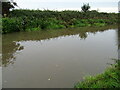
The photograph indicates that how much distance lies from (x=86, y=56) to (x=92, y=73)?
1675 mm

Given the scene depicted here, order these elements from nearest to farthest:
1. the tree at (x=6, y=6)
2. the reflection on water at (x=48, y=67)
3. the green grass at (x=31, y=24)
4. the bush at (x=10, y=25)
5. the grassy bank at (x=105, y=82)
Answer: the grassy bank at (x=105, y=82)
the reflection on water at (x=48, y=67)
the bush at (x=10, y=25)
the green grass at (x=31, y=24)
the tree at (x=6, y=6)

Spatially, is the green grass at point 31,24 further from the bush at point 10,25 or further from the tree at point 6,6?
the tree at point 6,6

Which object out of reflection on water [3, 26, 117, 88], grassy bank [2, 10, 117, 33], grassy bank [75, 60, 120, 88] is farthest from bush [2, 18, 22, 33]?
grassy bank [75, 60, 120, 88]

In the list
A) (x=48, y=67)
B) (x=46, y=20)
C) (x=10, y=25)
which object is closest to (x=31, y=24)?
(x=10, y=25)

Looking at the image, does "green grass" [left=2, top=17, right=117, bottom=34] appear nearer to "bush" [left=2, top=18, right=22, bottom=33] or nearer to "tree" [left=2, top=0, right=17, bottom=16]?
"bush" [left=2, top=18, right=22, bottom=33]

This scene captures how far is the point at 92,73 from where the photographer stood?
13.7 feet

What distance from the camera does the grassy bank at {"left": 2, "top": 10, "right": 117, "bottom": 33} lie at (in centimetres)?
1199

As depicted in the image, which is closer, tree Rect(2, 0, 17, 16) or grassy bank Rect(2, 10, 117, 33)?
grassy bank Rect(2, 10, 117, 33)

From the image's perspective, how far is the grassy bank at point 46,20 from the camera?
39.3 ft

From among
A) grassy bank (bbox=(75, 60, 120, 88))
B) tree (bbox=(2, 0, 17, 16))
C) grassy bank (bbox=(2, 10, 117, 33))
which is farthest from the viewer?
tree (bbox=(2, 0, 17, 16))

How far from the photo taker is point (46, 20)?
49.5ft

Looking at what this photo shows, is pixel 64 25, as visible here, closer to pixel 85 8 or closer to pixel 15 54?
pixel 15 54

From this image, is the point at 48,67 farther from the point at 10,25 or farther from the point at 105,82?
the point at 10,25

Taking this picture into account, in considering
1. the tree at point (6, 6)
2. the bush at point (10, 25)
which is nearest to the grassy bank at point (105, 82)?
the bush at point (10, 25)
